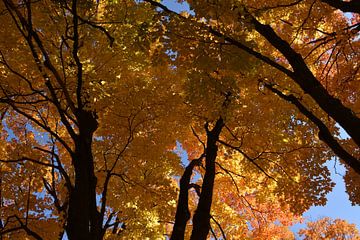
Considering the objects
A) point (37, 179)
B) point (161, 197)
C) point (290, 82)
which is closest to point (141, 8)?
point (290, 82)

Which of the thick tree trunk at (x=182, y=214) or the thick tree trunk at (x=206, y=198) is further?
the thick tree trunk at (x=206, y=198)

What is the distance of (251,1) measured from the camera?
26.1ft

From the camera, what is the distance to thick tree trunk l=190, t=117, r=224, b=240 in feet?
24.6

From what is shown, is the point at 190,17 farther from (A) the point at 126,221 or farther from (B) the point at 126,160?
(A) the point at 126,221

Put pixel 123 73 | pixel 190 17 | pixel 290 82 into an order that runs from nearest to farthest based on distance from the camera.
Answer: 1. pixel 190 17
2. pixel 290 82
3. pixel 123 73

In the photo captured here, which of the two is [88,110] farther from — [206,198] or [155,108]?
[206,198]

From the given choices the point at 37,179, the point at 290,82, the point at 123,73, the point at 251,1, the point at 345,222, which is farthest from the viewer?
the point at 345,222

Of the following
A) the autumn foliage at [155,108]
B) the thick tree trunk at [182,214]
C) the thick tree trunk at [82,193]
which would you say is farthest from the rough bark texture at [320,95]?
the thick tree trunk at [182,214]

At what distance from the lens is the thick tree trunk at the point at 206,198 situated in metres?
7.51

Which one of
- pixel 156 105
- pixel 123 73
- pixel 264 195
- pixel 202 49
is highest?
pixel 123 73

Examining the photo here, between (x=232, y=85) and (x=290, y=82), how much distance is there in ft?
11.2

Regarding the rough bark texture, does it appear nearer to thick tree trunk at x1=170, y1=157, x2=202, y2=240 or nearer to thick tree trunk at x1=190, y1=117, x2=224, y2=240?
thick tree trunk at x1=170, y1=157, x2=202, y2=240

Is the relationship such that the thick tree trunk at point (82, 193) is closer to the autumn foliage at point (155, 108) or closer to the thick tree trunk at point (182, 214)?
the autumn foliage at point (155, 108)

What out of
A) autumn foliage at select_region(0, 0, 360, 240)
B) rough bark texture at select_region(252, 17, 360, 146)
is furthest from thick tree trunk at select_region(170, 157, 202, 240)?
rough bark texture at select_region(252, 17, 360, 146)
